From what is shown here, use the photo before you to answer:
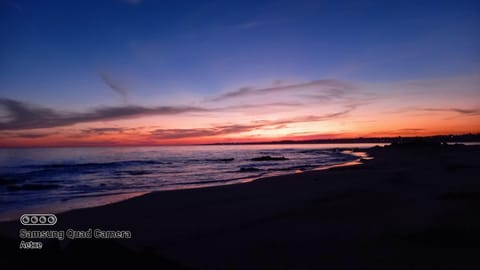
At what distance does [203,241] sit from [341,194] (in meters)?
8.80

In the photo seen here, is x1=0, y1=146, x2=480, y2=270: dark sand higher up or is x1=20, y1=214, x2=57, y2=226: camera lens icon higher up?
x1=20, y1=214, x2=57, y2=226: camera lens icon

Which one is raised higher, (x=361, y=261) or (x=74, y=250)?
(x=74, y=250)

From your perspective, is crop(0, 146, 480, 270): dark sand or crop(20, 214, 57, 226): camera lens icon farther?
crop(20, 214, 57, 226): camera lens icon

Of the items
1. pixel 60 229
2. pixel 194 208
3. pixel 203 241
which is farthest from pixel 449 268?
pixel 60 229

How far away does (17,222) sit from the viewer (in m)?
11.1

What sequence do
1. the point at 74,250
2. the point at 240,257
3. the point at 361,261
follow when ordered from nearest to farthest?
the point at 74,250 < the point at 361,261 < the point at 240,257

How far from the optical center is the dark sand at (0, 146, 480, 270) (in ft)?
15.9

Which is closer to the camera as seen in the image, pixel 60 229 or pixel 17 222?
pixel 60 229

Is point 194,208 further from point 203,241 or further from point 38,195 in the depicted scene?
point 38,195

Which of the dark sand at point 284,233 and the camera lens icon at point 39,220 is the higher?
the camera lens icon at point 39,220

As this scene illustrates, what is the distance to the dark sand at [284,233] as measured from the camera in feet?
15.9

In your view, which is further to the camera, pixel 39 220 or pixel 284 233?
pixel 39 220

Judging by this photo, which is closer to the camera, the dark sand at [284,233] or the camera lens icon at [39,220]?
the dark sand at [284,233]

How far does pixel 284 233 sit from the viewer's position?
8.66 meters
